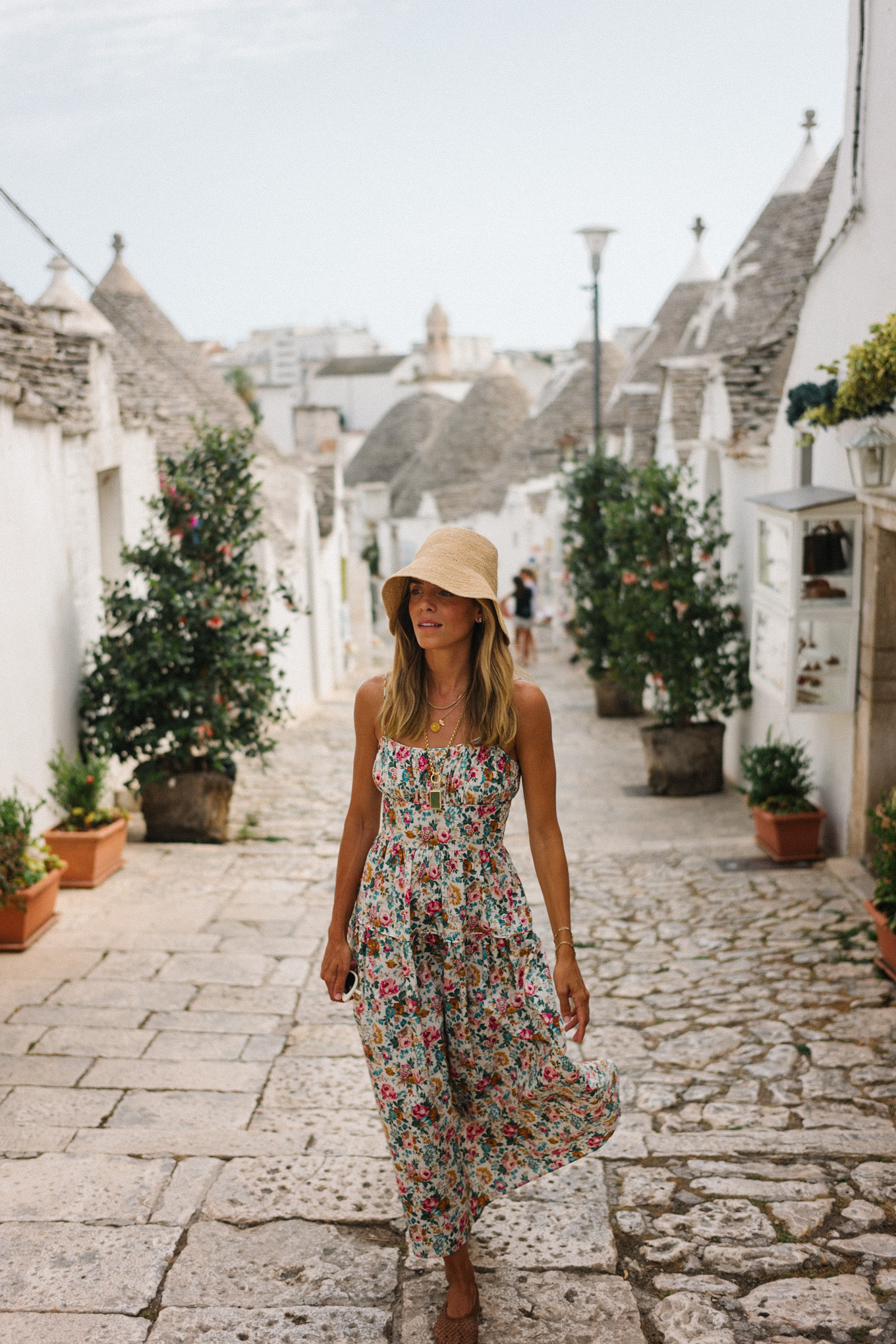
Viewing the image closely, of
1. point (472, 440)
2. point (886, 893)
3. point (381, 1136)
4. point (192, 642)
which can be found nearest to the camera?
point (381, 1136)

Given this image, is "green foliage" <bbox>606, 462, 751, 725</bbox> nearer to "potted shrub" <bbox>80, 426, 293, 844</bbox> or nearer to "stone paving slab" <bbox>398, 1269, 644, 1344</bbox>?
"potted shrub" <bbox>80, 426, 293, 844</bbox>

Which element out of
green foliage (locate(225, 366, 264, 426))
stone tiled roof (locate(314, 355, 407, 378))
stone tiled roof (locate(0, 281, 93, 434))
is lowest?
stone tiled roof (locate(0, 281, 93, 434))

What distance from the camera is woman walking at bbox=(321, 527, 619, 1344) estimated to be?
2920mm

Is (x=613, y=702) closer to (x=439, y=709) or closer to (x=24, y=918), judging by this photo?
(x=24, y=918)

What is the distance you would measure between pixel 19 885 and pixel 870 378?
460 cm

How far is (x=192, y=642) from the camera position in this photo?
8.56 metres

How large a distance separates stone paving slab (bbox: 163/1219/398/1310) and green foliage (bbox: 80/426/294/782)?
203 inches

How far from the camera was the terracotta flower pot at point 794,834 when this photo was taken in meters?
7.63

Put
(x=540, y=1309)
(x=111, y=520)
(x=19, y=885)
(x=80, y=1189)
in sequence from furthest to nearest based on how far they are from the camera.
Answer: (x=111, y=520) → (x=19, y=885) → (x=80, y=1189) → (x=540, y=1309)

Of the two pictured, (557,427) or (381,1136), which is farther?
(557,427)

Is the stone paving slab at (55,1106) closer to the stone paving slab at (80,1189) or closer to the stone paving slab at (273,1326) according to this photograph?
the stone paving slab at (80,1189)

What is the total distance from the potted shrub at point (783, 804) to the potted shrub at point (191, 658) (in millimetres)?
3266

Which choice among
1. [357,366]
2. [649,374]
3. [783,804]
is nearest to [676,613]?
[783,804]

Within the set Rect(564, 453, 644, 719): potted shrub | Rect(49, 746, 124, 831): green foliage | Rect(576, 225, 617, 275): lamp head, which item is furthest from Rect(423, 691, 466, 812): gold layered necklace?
Rect(576, 225, 617, 275): lamp head
